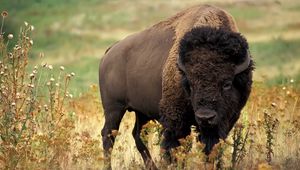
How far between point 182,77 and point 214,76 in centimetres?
55

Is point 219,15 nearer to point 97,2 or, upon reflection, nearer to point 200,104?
point 200,104

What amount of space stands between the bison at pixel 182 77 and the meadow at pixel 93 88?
0.24m

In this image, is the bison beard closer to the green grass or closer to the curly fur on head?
the curly fur on head

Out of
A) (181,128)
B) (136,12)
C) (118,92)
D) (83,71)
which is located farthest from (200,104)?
(136,12)

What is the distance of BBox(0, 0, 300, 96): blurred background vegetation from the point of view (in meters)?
31.3

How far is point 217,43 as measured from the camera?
7.20 meters

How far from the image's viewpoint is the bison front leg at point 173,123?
779 centimetres

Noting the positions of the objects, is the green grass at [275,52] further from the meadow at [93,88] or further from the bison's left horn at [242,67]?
the bison's left horn at [242,67]

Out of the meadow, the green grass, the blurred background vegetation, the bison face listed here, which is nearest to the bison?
the bison face

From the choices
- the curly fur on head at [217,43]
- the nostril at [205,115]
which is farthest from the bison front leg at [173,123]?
the nostril at [205,115]

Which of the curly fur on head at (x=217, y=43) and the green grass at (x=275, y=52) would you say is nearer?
the curly fur on head at (x=217, y=43)

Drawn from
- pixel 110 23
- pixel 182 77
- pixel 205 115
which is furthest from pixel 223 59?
pixel 110 23

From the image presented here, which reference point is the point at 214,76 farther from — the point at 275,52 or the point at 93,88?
the point at 275,52

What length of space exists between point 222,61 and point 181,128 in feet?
3.40
